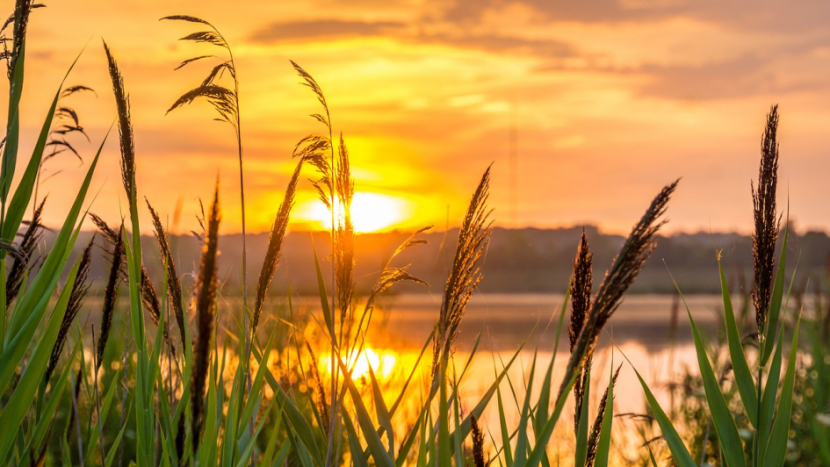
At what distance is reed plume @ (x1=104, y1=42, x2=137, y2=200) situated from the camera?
1.45 meters

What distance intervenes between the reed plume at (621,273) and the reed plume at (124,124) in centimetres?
94

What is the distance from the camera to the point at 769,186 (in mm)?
1422

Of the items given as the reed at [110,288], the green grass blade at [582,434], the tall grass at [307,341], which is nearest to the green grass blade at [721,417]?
the tall grass at [307,341]

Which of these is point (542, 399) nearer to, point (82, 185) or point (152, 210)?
point (152, 210)

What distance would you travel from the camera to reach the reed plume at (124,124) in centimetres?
145

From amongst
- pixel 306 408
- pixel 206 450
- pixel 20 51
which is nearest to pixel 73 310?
pixel 206 450

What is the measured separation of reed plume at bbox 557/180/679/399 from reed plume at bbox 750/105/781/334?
15.5 inches

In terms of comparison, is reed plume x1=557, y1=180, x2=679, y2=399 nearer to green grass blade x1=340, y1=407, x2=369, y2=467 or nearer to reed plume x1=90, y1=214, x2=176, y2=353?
green grass blade x1=340, y1=407, x2=369, y2=467

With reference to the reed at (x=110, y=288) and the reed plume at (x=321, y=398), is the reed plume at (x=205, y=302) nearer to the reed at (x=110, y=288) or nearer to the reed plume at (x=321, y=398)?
the reed plume at (x=321, y=398)

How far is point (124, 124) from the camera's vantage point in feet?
4.73

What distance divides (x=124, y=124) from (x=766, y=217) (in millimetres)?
1327

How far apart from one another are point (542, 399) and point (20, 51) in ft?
4.35

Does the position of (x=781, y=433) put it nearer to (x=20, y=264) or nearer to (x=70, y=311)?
(x=70, y=311)

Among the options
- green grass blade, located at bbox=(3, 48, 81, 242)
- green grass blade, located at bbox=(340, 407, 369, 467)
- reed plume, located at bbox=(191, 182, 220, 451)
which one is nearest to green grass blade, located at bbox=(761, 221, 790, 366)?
green grass blade, located at bbox=(340, 407, 369, 467)
